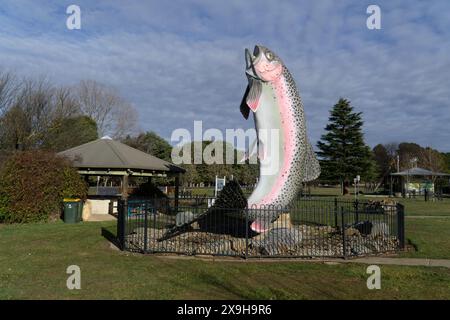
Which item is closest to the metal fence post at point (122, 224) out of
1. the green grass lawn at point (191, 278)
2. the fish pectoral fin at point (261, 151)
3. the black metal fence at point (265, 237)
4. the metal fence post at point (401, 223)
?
the black metal fence at point (265, 237)

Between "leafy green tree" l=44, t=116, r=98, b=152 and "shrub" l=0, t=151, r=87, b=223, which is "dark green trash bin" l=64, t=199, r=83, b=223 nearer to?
"shrub" l=0, t=151, r=87, b=223

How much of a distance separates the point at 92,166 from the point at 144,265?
462 inches

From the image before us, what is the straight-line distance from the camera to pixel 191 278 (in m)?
7.59

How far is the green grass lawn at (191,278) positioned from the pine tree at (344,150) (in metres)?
40.5

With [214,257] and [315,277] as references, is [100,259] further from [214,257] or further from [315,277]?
[315,277]

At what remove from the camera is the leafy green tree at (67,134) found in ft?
118

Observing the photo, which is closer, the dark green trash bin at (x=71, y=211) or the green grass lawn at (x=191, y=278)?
the green grass lawn at (x=191, y=278)

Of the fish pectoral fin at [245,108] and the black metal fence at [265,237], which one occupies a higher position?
the fish pectoral fin at [245,108]

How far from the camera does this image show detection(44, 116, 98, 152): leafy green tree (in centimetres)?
3609

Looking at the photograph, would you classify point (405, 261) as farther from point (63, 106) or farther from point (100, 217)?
point (63, 106)

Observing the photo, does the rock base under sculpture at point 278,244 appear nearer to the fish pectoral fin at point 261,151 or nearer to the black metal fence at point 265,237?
the black metal fence at point 265,237
